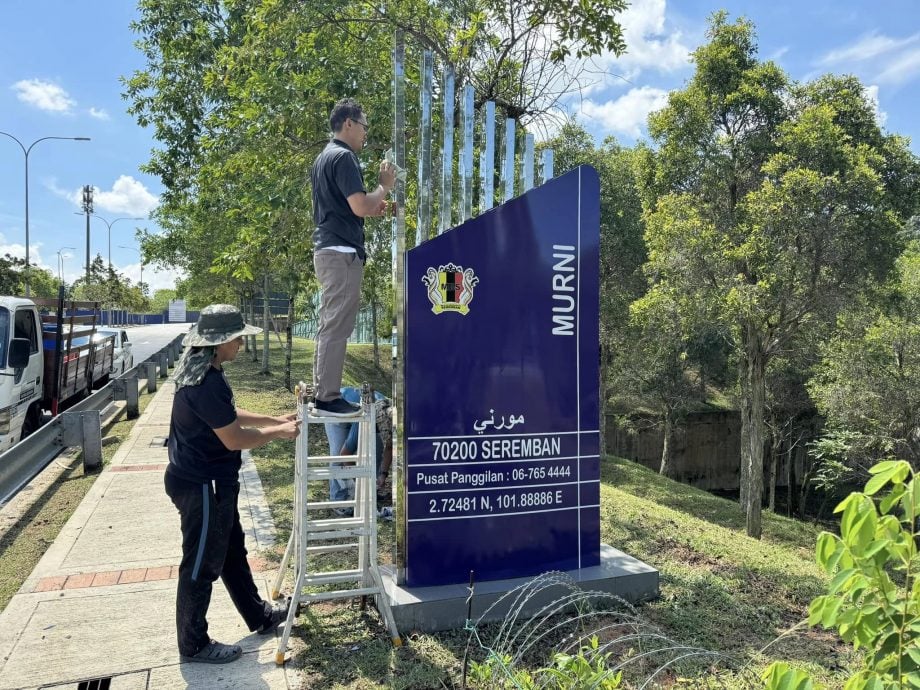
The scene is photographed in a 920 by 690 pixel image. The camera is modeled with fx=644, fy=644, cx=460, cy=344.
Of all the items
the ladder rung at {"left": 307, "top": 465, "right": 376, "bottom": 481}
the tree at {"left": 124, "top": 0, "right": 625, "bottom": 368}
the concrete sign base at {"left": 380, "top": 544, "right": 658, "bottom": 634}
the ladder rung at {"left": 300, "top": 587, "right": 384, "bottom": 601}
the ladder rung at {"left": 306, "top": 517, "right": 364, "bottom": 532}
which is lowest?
the concrete sign base at {"left": 380, "top": 544, "right": 658, "bottom": 634}

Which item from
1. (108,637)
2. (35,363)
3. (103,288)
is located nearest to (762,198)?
(108,637)

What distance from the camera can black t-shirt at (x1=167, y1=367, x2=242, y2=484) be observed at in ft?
11.7

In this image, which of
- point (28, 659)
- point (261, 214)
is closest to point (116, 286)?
point (261, 214)

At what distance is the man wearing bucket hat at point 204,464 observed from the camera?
3.60 metres

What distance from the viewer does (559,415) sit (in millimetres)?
4781

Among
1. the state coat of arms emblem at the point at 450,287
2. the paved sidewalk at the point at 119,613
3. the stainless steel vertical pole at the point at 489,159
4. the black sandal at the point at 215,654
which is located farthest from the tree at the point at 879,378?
the black sandal at the point at 215,654

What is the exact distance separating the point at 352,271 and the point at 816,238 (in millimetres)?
10715

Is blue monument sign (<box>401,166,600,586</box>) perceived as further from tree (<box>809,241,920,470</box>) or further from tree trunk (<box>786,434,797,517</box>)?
tree trunk (<box>786,434,797,517</box>)

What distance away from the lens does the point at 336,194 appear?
4.08 metres

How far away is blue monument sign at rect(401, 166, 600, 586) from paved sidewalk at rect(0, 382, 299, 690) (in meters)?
1.22

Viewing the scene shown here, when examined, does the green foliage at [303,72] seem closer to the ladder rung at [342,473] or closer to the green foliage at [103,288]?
the ladder rung at [342,473]

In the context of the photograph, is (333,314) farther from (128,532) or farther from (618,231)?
(618,231)

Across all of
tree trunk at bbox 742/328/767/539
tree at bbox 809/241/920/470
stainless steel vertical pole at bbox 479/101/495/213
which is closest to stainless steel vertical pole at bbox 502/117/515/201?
stainless steel vertical pole at bbox 479/101/495/213

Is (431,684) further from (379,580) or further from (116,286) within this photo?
(116,286)
